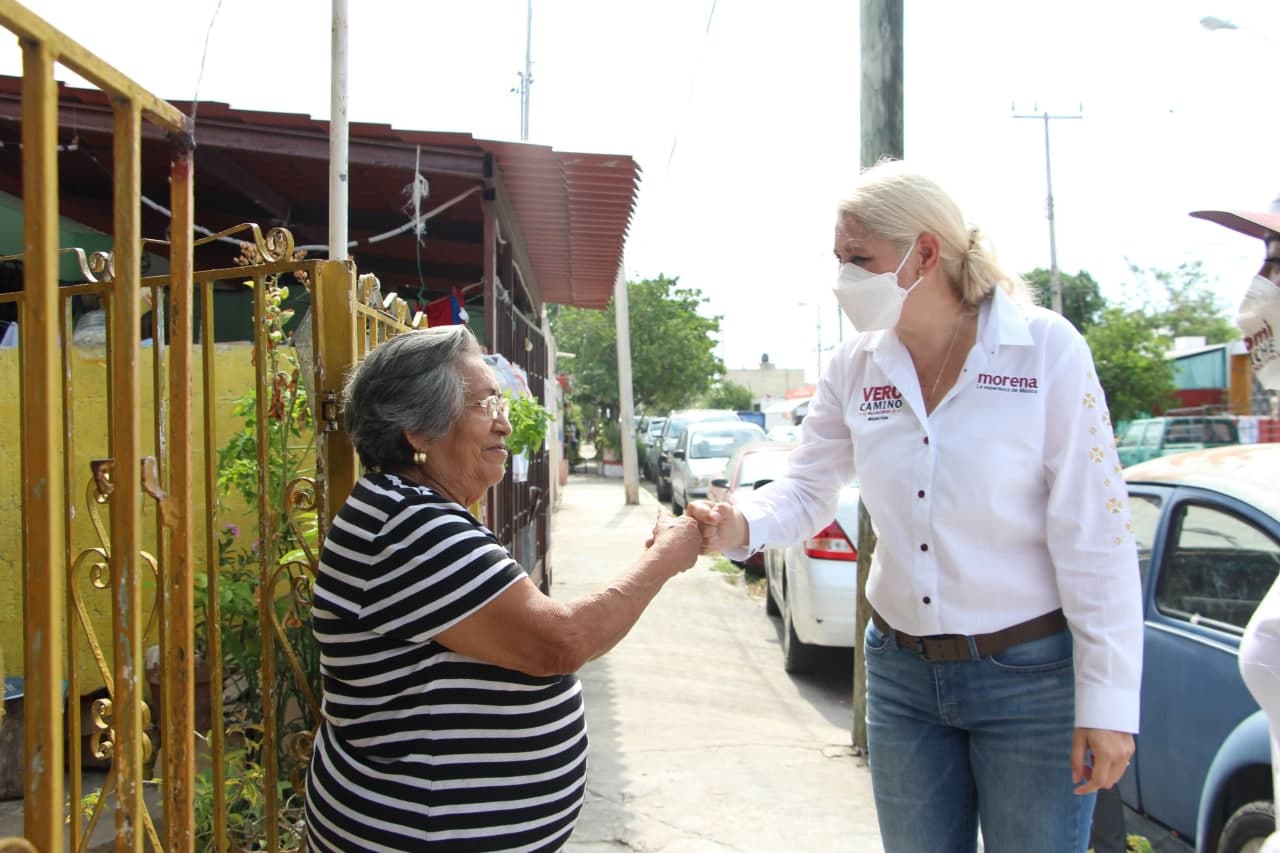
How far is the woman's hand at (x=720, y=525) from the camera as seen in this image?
2250mm

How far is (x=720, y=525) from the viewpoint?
7.41 feet

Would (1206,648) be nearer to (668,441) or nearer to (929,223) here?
(929,223)

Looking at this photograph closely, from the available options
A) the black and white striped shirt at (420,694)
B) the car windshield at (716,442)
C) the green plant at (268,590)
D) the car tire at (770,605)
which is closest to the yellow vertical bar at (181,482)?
the black and white striped shirt at (420,694)

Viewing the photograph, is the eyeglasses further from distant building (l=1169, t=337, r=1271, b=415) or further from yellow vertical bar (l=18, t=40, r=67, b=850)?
distant building (l=1169, t=337, r=1271, b=415)

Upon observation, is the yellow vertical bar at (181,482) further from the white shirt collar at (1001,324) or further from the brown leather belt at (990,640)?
the white shirt collar at (1001,324)

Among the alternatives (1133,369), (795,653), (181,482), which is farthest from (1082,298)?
(181,482)

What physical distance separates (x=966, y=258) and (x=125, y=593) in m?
1.64

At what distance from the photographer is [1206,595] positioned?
321cm

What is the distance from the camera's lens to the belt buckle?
6.26 ft

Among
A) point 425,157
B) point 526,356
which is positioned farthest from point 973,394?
point 526,356

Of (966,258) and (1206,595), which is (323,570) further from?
(1206,595)

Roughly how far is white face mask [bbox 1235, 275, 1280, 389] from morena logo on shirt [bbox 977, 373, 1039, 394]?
0.36 metres

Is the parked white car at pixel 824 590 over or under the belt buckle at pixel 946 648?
under

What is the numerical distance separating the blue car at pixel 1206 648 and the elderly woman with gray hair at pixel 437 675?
6.43ft
